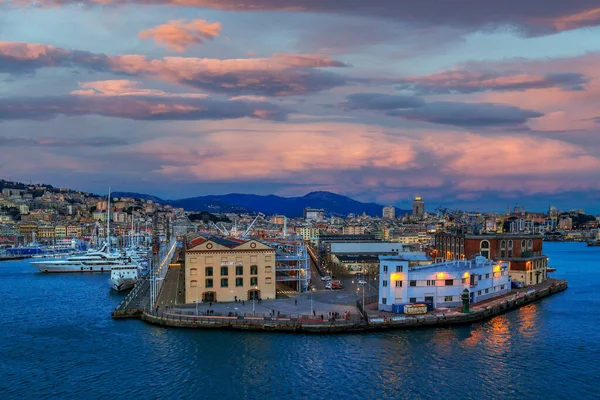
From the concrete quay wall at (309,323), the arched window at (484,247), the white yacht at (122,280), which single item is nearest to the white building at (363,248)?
the arched window at (484,247)

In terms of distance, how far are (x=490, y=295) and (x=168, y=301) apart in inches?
659

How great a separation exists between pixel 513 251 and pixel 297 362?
84.7 feet

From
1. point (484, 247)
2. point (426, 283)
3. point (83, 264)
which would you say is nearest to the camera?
point (426, 283)

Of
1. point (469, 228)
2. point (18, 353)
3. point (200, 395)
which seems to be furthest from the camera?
point (469, 228)

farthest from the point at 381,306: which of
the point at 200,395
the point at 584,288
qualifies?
the point at 584,288

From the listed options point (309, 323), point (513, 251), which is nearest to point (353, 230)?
point (513, 251)

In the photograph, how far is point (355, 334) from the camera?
23453 mm

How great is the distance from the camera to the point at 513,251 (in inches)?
1620

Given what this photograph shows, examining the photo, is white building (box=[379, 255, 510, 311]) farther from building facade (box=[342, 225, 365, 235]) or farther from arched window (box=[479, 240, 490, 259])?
building facade (box=[342, 225, 365, 235])

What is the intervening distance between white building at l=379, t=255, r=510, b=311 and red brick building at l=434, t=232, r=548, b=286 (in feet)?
29.9

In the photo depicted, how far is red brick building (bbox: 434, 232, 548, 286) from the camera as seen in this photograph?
3788 cm

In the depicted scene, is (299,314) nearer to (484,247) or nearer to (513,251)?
(484,247)

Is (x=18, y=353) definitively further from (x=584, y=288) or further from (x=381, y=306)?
(x=584, y=288)

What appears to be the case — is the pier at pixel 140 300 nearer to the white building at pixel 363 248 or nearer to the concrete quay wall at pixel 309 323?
the concrete quay wall at pixel 309 323
